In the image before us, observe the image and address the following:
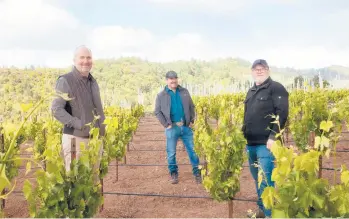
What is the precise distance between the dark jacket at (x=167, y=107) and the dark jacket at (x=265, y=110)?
6.21 ft

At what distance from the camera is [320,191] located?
243cm

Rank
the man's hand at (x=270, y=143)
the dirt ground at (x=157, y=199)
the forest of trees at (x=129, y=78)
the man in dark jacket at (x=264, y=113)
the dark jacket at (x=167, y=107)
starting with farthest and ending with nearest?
1. the forest of trees at (x=129, y=78)
2. the dark jacket at (x=167, y=107)
3. the dirt ground at (x=157, y=199)
4. the man in dark jacket at (x=264, y=113)
5. the man's hand at (x=270, y=143)

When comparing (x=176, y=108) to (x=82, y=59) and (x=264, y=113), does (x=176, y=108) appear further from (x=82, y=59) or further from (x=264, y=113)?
(x=82, y=59)

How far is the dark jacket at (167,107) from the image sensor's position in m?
5.73

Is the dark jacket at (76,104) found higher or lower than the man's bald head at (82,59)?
lower

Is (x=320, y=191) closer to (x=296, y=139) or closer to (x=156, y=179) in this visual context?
(x=156, y=179)

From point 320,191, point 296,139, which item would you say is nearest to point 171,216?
point 320,191

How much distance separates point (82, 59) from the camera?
3848 millimetres

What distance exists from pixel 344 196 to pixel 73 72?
8.91ft

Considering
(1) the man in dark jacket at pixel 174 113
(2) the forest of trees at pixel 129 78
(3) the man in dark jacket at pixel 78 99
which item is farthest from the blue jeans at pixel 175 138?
(2) the forest of trees at pixel 129 78

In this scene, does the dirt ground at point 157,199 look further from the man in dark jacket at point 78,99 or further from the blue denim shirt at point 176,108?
the man in dark jacket at point 78,99

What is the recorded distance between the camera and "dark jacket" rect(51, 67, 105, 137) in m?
3.70

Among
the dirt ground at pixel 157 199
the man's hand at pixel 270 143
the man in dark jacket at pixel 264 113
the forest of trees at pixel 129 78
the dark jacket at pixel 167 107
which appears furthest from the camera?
the forest of trees at pixel 129 78

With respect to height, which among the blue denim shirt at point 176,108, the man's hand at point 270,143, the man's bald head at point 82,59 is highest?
the man's bald head at point 82,59
